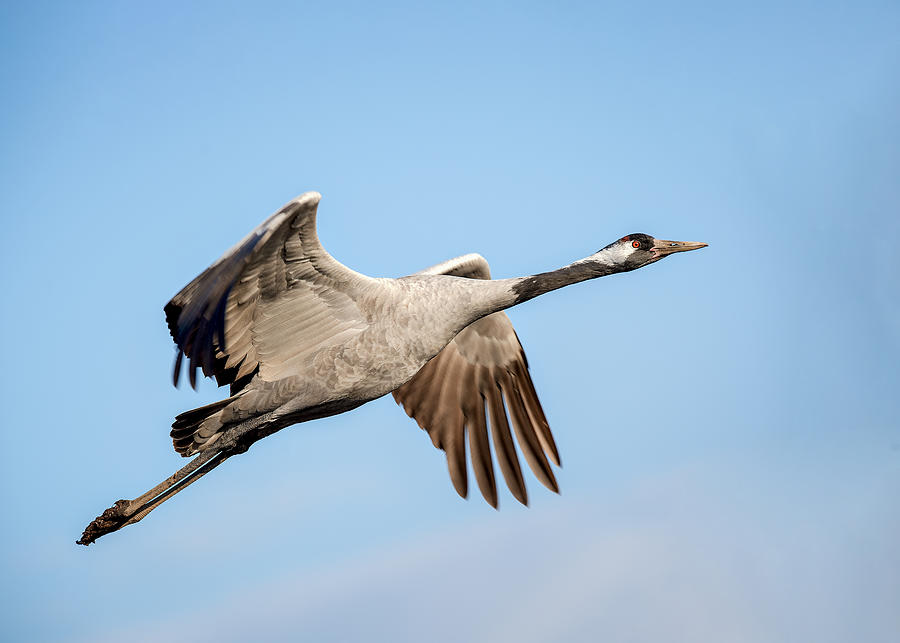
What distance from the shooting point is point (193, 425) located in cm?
868

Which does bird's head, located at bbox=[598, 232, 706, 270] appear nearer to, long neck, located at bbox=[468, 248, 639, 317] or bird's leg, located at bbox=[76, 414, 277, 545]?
long neck, located at bbox=[468, 248, 639, 317]

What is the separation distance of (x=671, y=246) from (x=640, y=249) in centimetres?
29

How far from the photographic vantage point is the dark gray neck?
853 centimetres

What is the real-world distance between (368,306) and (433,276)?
0.75 metres

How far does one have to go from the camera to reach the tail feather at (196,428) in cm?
858

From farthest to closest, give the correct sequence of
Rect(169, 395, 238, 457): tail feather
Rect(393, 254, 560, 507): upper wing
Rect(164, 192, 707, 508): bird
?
Rect(393, 254, 560, 507): upper wing → Rect(169, 395, 238, 457): tail feather → Rect(164, 192, 707, 508): bird

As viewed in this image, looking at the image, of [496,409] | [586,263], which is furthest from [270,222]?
[496,409]

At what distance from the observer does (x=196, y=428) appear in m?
8.70

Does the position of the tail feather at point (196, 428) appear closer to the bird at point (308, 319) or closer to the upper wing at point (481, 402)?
the bird at point (308, 319)

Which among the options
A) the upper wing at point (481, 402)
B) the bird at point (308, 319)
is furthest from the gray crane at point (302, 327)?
the upper wing at point (481, 402)

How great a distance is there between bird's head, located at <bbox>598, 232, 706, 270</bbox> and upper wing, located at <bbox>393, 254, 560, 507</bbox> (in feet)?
6.30

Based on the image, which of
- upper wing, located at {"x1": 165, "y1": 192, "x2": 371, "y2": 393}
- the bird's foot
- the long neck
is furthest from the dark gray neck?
the bird's foot

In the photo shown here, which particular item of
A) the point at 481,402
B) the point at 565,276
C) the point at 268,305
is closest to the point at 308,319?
the point at 268,305

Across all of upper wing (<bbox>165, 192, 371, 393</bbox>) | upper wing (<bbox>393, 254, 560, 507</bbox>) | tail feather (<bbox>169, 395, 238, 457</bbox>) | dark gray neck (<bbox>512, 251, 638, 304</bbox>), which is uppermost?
upper wing (<bbox>165, 192, 371, 393</bbox>)
